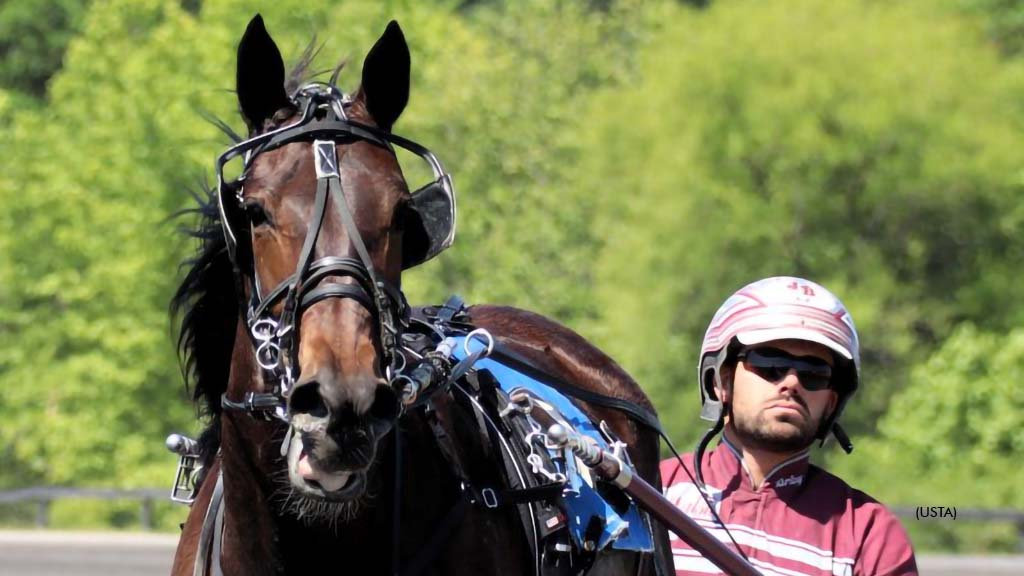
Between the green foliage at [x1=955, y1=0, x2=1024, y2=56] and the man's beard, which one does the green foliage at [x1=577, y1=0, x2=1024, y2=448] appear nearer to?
the green foliage at [x1=955, y1=0, x2=1024, y2=56]

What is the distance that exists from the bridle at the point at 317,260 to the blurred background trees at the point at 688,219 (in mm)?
22081

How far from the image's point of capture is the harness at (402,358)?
3705mm

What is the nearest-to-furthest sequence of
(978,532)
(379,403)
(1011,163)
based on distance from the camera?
(379,403), (978,532), (1011,163)

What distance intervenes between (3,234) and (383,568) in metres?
27.4

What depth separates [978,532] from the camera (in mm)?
22203

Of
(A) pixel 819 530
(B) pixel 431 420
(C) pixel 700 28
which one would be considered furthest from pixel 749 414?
(C) pixel 700 28

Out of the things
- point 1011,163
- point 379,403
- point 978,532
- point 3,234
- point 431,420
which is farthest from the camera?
point 3,234

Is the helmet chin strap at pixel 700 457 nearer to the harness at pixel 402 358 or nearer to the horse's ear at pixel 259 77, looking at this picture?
the harness at pixel 402 358

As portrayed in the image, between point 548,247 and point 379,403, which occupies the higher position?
point 548,247

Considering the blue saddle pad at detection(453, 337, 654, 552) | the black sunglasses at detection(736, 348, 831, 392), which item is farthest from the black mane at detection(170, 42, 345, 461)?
the black sunglasses at detection(736, 348, 831, 392)

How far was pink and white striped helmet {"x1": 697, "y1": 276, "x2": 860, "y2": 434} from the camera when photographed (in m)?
4.16

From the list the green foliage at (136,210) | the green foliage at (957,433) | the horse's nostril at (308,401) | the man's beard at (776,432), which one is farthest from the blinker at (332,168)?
the green foliage at (136,210)

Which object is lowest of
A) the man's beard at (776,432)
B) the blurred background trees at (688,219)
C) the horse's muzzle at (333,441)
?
the horse's muzzle at (333,441)

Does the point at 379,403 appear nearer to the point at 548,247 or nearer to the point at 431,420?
the point at 431,420
